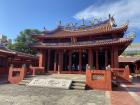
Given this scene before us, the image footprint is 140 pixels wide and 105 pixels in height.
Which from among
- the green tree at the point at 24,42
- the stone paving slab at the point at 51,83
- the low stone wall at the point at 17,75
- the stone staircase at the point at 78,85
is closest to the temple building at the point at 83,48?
the stone staircase at the point at 78,85

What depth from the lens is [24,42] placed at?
42.5 metres

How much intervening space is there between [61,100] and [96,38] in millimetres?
13249

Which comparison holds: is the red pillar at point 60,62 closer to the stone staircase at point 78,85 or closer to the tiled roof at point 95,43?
the tiled roof at point 95,43

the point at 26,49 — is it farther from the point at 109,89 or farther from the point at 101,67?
the point at 109,89

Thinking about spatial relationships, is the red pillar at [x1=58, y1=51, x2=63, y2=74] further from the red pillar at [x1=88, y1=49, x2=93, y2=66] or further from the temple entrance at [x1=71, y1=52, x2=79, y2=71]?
the red pillar at [x1=88, y1=49, x2=93, y2=66]

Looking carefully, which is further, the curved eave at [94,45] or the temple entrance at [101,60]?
the temple entrance at [101,60]

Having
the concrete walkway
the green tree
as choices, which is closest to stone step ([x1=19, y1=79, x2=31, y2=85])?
the concrete walkway

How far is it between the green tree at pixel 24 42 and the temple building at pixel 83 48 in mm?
17286

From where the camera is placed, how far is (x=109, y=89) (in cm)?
1189

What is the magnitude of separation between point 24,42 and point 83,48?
1014 inches

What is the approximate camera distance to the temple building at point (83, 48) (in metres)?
18.7

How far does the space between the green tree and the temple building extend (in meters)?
17.3

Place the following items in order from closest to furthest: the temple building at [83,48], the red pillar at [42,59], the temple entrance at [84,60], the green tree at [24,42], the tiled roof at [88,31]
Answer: the temple building at [83,48]
the tiled roof at [88,31]
the temple entrance at [84,60]
the red pillar at [42,59]
the green tree at [24,42]

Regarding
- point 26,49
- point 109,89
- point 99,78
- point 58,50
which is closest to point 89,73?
point 99,78
